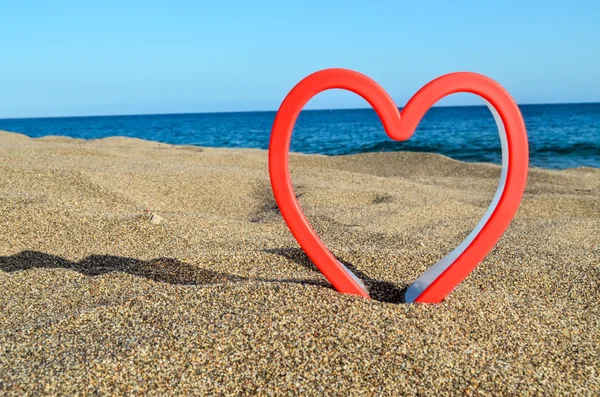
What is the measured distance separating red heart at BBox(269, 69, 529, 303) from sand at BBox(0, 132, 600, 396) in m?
0.16

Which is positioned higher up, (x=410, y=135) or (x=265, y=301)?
(x=410, y=135)

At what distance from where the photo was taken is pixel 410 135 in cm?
297

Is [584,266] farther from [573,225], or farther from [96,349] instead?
[96,349]

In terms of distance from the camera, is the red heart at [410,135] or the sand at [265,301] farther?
the red heart at [410,135]

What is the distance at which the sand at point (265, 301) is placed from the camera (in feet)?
7.89

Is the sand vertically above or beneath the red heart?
beneath

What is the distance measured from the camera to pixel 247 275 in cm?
377

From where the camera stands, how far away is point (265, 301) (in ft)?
9.66

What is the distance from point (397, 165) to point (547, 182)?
11.4 feet

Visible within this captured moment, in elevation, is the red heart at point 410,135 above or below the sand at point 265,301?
above

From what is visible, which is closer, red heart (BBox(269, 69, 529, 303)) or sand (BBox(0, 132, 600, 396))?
sand (BBox(0, 132, 600, 396))

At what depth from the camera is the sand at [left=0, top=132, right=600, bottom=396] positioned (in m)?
2.41

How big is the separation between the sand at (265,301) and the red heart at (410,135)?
16 centimetres

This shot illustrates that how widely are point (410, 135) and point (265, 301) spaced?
1.12 m
